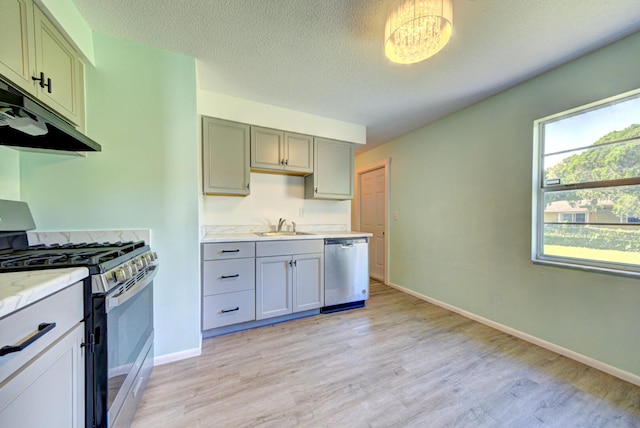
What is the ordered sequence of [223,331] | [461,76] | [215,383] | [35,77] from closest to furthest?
[35,77] → [215,383] → [461,76] → [223,331]

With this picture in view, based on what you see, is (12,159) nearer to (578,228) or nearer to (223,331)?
(223,331)

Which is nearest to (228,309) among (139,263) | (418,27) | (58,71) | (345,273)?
(139,263)

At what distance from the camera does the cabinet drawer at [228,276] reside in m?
→ 2.15

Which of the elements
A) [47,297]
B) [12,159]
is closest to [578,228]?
[47,297]

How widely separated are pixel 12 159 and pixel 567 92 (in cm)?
400

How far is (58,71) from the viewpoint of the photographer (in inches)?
53.1

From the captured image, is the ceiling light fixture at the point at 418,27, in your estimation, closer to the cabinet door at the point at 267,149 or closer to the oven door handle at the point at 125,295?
the cabinet door at the point at 267,149

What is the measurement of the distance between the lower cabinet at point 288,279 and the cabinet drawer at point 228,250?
0.29ft

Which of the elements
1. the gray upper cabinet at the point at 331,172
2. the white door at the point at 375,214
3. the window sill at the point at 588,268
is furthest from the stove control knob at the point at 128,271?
the white door at the point at 375,214

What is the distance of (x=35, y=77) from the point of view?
119cm

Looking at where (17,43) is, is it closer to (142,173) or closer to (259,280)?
(142,173)

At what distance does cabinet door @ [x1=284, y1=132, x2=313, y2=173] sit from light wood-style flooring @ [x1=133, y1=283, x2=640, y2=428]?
1838mm

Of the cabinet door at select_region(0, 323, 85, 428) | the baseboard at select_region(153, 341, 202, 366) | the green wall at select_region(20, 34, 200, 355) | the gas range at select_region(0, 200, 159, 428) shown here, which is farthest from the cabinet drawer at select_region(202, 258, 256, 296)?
the cabinet door at select_region(0, 323, 85, 428)

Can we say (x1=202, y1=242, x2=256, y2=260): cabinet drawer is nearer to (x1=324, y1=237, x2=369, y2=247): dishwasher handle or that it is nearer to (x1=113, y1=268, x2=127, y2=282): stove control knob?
(x1=324, y1=237, x2=369, y2=247): dishwasher handle
